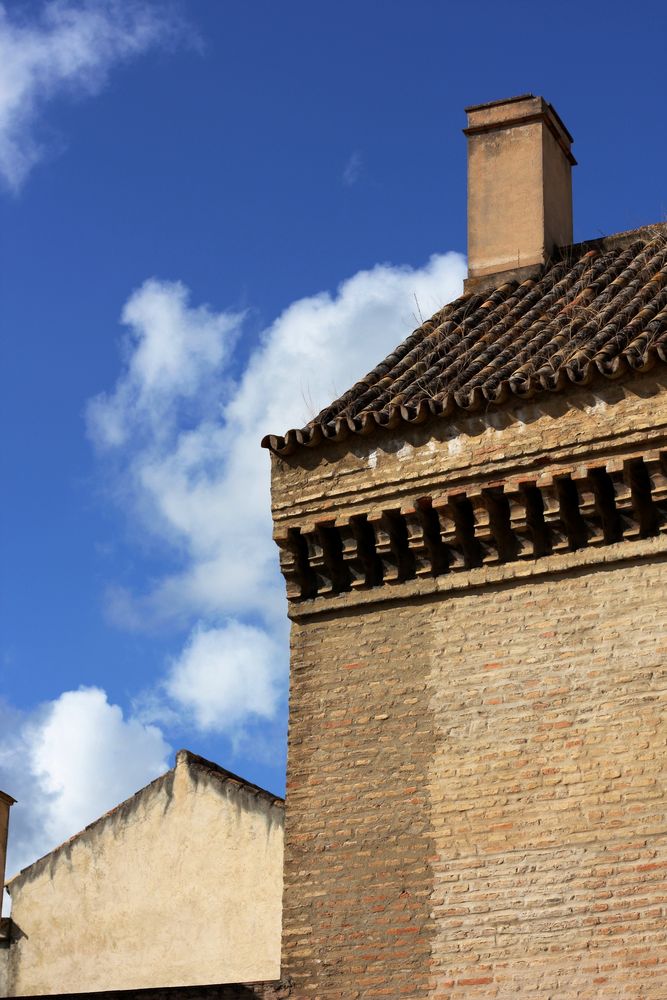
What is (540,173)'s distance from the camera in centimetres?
1631

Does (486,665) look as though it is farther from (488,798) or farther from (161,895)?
(161,895)

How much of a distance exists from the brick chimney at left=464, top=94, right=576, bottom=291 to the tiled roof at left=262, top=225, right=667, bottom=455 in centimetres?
32

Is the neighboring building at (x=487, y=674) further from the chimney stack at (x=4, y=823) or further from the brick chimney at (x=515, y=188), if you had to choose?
the chimney stack at (x=4, y=823)

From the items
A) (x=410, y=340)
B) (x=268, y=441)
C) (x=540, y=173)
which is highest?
(x=540, y=173)

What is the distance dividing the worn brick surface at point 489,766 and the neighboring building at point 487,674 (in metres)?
0.02

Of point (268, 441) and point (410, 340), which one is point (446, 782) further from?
point (410, 340)

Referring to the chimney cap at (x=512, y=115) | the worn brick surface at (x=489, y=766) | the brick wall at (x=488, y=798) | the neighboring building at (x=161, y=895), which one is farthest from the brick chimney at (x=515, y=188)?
the neighboring building at (x=161, y=895)

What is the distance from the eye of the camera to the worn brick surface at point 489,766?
38.9ft

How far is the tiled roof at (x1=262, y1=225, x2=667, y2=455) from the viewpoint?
13.1 metres

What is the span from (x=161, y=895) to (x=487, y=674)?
6031mm

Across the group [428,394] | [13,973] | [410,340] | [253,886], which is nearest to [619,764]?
[428,394]

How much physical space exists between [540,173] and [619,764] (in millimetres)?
6206

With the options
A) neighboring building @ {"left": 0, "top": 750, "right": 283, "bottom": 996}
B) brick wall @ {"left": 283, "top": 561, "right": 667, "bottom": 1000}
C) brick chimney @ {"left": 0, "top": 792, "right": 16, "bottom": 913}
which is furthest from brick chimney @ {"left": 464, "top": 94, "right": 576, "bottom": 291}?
brick chimney @ {"left": 0, "top": 792, "right": 16, "bottom": 913}

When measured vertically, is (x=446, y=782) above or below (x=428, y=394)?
below
